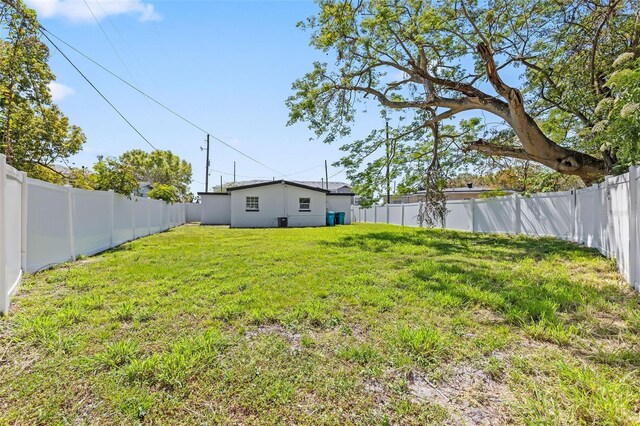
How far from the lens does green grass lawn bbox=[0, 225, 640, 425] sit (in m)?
1.89

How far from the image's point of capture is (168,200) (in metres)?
16.5

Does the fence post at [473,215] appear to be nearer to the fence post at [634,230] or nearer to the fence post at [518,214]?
the fence post at [518,214]

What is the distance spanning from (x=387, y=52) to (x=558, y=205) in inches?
286

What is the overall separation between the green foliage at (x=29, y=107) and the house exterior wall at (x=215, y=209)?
868cm

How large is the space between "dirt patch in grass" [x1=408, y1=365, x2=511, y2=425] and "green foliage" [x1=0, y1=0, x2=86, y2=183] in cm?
1097

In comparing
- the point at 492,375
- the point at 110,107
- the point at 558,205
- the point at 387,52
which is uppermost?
the point at 387,52

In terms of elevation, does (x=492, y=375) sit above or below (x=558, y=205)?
below

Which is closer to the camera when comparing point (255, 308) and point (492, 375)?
point (492, 375)

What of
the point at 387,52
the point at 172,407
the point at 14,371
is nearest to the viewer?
the point at 172,407

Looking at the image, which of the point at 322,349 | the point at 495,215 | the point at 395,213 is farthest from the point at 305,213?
the point at 322,349

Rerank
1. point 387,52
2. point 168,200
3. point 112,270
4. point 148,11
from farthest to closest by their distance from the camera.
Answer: point 168,200 < point 387,52 < point 148,11 < point 112,270

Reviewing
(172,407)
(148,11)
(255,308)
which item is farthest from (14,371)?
(148,11)

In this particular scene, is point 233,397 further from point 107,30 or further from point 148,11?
point 107,30

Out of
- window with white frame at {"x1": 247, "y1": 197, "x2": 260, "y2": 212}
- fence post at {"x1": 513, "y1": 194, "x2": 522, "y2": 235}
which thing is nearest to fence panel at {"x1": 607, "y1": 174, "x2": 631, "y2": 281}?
fence post at {"x1": 513, "y1": 194, "x2": 522, "y2": 235}
